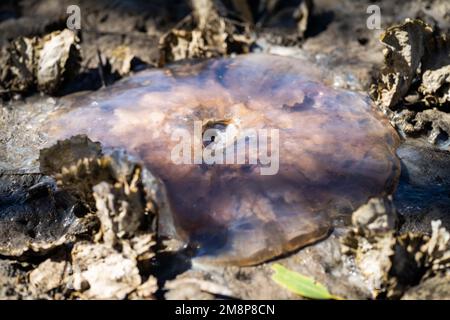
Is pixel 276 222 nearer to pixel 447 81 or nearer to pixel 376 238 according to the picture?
pixel 376 238

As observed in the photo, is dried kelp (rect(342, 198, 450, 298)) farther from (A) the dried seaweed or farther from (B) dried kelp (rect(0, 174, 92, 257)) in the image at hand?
(B) dried kelp (rect(0, 174, 92, 257))

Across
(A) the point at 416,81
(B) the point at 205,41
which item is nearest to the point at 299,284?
(A) the point at 416,81

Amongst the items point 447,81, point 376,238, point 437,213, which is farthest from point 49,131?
point 447,81

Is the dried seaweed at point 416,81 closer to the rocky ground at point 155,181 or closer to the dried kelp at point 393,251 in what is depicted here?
the rocky ground at point 155,181

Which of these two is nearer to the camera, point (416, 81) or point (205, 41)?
point (416, 81)

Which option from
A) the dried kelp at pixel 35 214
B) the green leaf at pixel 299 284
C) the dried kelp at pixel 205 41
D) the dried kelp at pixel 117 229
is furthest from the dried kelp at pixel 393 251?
the dried kelp at pixel 205 41

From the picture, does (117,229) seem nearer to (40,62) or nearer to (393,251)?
(393,251)

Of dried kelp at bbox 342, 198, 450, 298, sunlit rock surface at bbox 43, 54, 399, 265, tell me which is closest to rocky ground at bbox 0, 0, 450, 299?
dried kelp at bbox 342, 198, 450, 298
